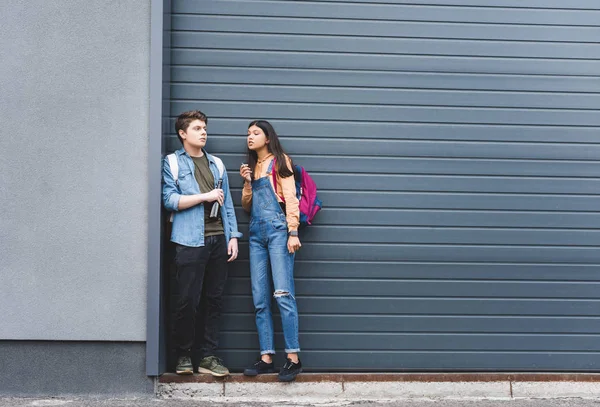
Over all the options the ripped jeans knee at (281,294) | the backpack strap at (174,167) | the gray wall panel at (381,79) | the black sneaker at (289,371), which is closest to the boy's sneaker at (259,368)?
the black sneaker at (289,371)

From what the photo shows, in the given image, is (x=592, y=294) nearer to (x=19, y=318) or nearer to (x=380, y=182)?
(x=380, y=182)

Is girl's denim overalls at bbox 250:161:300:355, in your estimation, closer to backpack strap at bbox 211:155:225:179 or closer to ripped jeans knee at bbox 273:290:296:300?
ripped jeans knee at bbox 273:290:296:300

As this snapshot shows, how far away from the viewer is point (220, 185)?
5867 mm

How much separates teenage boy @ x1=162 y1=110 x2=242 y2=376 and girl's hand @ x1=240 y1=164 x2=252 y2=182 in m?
0.15

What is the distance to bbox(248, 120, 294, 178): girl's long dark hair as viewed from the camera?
5824 mm

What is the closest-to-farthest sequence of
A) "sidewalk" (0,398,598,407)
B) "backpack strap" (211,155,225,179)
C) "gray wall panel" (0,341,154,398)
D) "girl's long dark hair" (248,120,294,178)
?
"sidewalk" (0,398,598,407), "gray wall panel" (0,341,154,398), "girl's long dark hair" (248,120,294,178), "backpack strap" (211,155,225,179)

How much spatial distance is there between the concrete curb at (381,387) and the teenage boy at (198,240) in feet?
0.49

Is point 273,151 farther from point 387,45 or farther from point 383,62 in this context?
point 387,45

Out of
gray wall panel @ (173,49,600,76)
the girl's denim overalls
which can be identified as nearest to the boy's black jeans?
the girl's denim overalls

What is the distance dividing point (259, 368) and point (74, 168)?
215 cm

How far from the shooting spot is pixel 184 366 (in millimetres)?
5809

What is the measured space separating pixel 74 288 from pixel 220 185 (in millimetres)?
1386

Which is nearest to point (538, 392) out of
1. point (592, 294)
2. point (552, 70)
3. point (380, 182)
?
point (592, 294)

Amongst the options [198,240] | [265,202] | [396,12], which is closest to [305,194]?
[265,202]
